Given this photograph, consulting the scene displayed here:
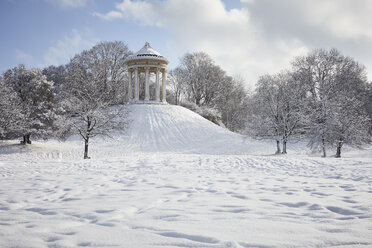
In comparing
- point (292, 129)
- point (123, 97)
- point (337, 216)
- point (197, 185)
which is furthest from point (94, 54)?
point (337, 216)

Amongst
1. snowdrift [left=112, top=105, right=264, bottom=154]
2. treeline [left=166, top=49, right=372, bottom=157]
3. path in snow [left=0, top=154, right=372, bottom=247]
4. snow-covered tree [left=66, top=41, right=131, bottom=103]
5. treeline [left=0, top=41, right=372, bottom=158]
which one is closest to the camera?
path in snow [left=0, top=154, right=372, bottom=247]

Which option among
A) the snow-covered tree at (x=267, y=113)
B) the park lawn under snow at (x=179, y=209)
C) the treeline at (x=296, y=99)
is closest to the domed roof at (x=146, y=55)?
the treeline at (x=296, y=99)

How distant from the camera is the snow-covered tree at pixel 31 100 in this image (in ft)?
56.8

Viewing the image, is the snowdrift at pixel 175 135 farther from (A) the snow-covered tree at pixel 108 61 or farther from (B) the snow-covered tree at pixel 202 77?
(B) the snow-covered tree at pixel 202 77

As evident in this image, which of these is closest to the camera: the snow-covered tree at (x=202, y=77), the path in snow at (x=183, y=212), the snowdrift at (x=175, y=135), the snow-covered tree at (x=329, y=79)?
the path in snow at (x=183, y=212)

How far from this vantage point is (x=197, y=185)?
5238mm

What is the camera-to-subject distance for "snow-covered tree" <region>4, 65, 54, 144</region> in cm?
1731

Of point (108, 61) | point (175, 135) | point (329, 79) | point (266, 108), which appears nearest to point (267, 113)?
point (266, 108)

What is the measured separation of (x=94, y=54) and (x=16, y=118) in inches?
759

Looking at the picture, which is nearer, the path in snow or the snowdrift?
the path in snow

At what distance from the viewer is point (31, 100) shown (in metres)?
18.3

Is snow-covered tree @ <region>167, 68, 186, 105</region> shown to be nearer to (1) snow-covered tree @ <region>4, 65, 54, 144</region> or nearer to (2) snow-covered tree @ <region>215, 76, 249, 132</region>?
(2) snow-covered tree @ <region>215, 76, 249, 132</region>

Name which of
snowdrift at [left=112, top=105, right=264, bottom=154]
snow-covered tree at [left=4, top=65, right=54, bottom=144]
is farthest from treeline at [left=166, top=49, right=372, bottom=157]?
snow-covered tree at [left=4, top=65, right=54, bottom=144]

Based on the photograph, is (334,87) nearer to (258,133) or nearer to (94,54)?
(258,133)
